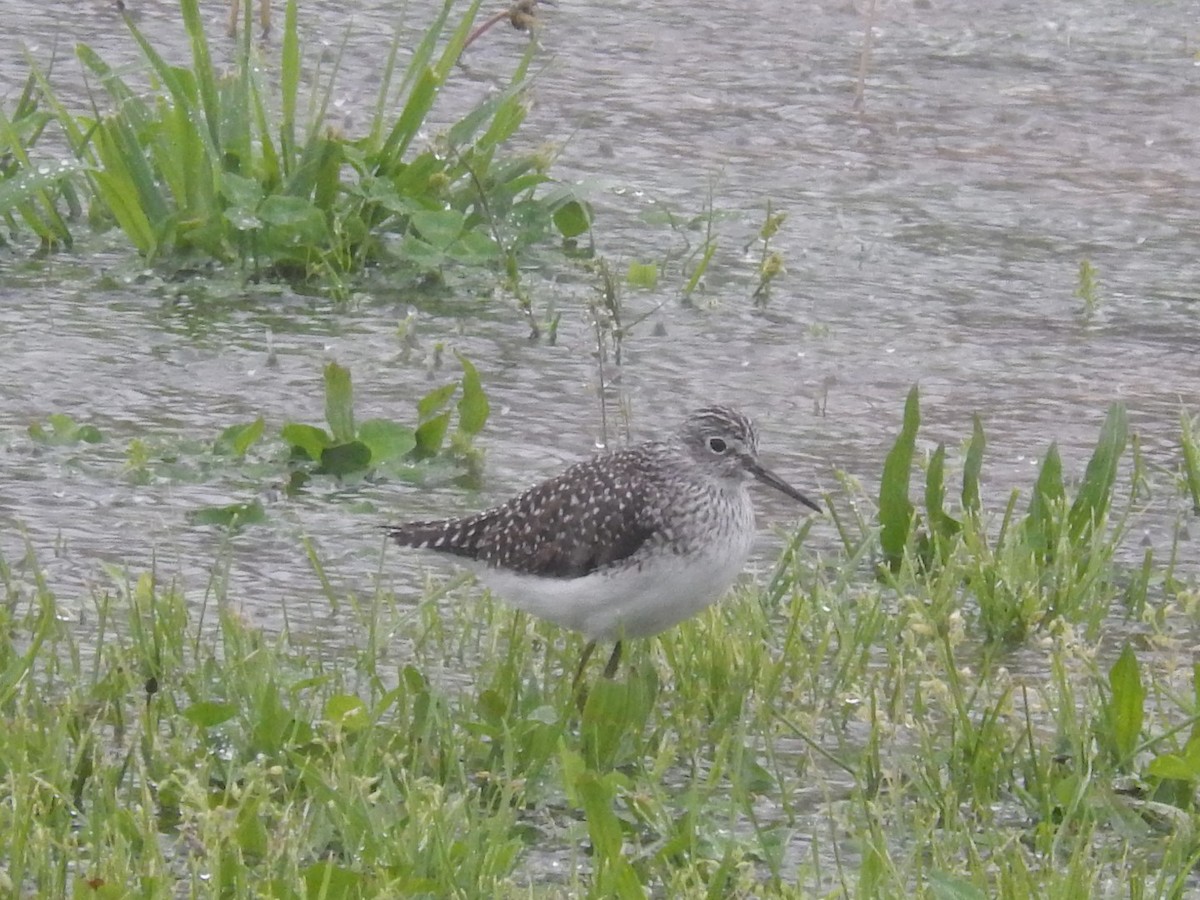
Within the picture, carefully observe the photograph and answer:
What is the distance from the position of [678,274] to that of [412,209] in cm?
110

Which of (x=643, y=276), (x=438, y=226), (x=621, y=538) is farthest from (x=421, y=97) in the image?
(x=621, y=538)

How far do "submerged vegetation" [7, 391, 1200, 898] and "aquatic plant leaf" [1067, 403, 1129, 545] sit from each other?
25cm

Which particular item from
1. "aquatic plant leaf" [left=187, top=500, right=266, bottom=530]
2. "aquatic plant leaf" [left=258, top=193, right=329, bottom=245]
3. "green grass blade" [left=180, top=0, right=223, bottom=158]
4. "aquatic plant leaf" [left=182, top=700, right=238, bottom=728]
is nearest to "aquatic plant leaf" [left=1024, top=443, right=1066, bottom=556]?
"aquatic plant leaf" [left=187, top=500, right=266, bottom=530]

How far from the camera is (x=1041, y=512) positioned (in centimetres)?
665

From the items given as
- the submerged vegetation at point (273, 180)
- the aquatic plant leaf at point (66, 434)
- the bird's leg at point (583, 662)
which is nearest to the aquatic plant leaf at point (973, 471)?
the bird's leg at point (583, 662)

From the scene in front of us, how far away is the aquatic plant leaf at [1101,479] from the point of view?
6680 millimetres

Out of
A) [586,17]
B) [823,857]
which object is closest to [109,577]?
[823,857]

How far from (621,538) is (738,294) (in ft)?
11.1

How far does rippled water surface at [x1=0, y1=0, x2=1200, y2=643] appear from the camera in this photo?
23.8 ft

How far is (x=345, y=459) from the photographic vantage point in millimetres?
7238

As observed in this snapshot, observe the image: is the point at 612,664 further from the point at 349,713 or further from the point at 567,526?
the point at 349,713

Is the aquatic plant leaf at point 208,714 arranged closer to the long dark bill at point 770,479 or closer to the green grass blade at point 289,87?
the long dark bill at point 770,479

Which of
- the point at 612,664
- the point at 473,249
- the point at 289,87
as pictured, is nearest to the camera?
the point at 612,664

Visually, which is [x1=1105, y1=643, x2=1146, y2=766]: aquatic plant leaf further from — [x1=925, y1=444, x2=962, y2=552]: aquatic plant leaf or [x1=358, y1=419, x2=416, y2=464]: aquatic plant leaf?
[x1=358, y1=419, x2=416, y2=464]: aquatic plant leaf
